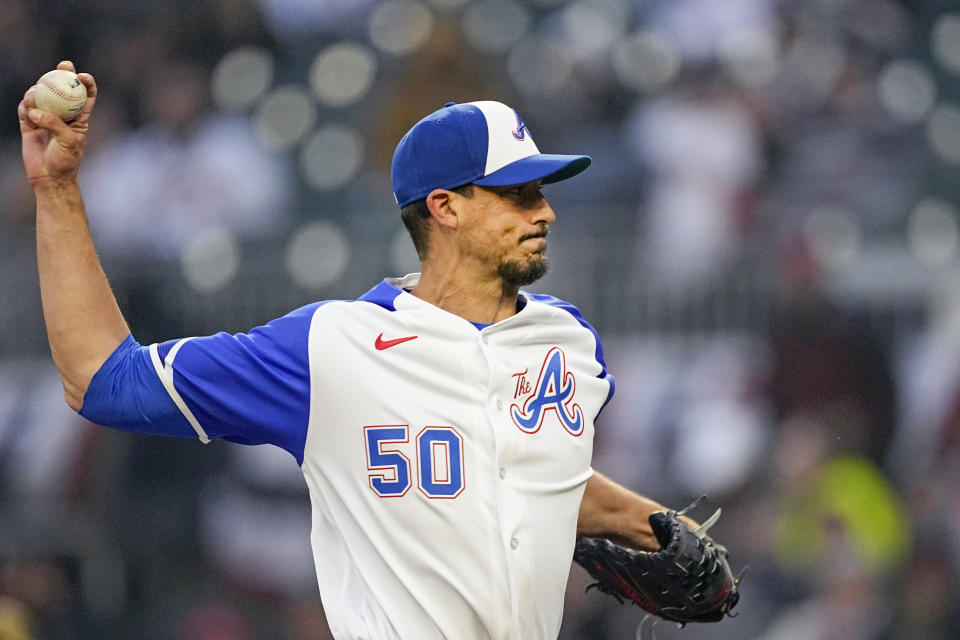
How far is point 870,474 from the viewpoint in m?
6.93

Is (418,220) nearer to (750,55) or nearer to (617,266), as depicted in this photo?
(617,266)

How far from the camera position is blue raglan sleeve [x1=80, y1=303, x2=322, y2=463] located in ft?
9.69

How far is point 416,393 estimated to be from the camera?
312 centimetres

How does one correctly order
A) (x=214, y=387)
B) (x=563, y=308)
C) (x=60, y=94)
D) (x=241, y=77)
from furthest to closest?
(x=241, y=77) < (x=563, y=308) < (x=214, y=387) < (x=60, y=94)

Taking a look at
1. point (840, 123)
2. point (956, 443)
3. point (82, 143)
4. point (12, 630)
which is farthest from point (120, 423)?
point (840, 123)

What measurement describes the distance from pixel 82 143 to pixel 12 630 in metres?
3.81

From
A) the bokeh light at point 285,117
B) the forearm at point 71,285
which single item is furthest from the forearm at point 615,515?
the bokeh light at point 285,117

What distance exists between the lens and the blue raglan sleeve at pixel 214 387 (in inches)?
116

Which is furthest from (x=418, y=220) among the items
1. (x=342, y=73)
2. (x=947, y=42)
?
(x=947, y=42)

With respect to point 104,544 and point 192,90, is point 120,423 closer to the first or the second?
point 104,544

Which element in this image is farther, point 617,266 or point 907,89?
point 907,89

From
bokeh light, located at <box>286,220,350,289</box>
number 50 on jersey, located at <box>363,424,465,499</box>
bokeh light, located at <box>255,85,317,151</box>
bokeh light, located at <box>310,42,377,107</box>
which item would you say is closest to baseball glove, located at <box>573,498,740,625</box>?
number 50 on jersey, located at <box>363,424,465,499</box>

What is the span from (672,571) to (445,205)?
105cm

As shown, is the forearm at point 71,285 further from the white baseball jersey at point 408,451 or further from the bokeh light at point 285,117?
the bokeh light at point 285,117
